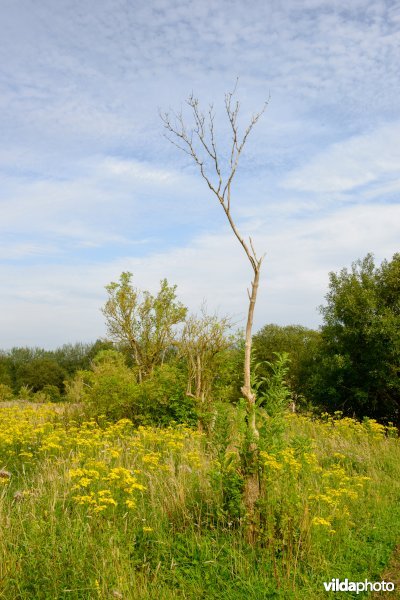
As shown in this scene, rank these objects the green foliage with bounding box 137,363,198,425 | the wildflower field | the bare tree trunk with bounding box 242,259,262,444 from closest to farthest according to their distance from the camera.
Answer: the wildflower field, the bare tree trunk with bounding box 242,259,262,444, the green foliage with bounding box 137,363,198,425

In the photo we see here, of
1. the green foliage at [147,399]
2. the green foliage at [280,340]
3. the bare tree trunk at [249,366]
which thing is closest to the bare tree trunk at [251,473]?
the bare tree trunk at [249,366]

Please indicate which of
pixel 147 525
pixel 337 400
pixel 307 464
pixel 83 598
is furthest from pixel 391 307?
pixel 83 598

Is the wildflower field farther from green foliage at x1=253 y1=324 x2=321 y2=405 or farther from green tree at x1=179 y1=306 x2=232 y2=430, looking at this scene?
green foliage at x1=253 y1=324 x2=321 y2=405

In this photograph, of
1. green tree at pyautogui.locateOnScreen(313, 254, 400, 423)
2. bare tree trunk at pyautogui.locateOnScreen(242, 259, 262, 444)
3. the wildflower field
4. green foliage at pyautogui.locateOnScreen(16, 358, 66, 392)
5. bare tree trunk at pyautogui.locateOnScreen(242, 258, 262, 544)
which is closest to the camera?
the wildflower field

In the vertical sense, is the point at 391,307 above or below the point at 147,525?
above

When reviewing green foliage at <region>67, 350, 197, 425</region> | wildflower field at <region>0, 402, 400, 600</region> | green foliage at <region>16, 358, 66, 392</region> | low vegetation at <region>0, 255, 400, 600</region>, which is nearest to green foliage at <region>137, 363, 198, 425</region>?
green foliage at <region>67, 350, 197, 425</region>

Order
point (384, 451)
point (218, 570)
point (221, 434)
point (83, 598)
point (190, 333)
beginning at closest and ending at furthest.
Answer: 1. point (83, 598)
2. point (218, 570)
3. point (221, 434)
4. point (384, 451)
5. point (190, 333)

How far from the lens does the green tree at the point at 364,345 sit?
55.2 feet

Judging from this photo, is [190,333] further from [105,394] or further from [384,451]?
[384,451]

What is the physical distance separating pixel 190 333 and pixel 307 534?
8280mm

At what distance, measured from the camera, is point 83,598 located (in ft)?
13.2

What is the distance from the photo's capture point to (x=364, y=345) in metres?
17.7

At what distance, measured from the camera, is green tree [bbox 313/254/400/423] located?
55.2 feet

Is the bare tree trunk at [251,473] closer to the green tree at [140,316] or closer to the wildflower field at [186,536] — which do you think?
the wildflower field at [186,536]
